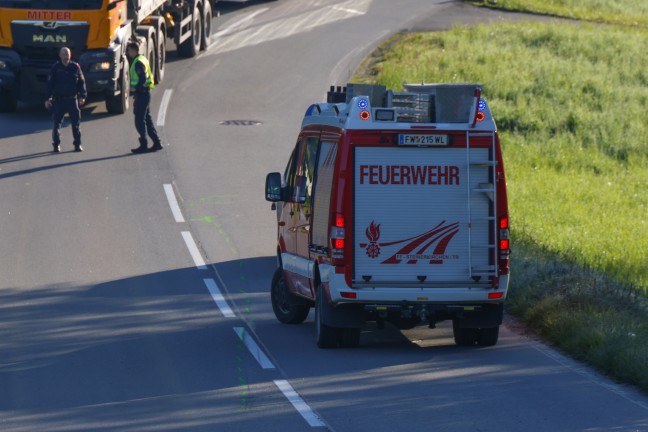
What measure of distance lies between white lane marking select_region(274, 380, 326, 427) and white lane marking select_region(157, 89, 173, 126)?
15.9m

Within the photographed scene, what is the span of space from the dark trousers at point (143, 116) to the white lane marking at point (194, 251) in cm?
534

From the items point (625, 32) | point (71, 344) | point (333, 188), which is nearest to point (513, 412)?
point (333, 188)

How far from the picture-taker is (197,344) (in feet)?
40.1

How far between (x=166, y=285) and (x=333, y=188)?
4.35 m

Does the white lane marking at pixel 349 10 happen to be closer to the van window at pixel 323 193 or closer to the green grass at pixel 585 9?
the green grass at pixel 585 9

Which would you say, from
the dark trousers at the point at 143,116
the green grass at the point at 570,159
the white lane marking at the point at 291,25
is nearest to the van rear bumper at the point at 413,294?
the green grass at the point at 570,159

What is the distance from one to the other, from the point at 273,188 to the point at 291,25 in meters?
24.9

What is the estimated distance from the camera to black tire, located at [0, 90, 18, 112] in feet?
84.0

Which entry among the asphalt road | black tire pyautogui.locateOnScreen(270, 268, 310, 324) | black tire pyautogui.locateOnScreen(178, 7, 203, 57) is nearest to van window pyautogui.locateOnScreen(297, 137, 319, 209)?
black tire pyautogui.locateOnScreen(270, 268, 310, 324)

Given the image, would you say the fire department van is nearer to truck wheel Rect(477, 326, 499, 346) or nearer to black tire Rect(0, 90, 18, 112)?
truck wheel Rect(477, 326, 499, 346)

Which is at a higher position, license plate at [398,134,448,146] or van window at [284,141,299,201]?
license plate at [398,134,448,146]

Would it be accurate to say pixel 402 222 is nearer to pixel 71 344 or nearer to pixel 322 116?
pixel 322 116

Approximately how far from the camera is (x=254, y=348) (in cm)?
1207

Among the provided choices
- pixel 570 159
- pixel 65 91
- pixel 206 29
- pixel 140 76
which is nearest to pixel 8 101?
pixel 65 91
